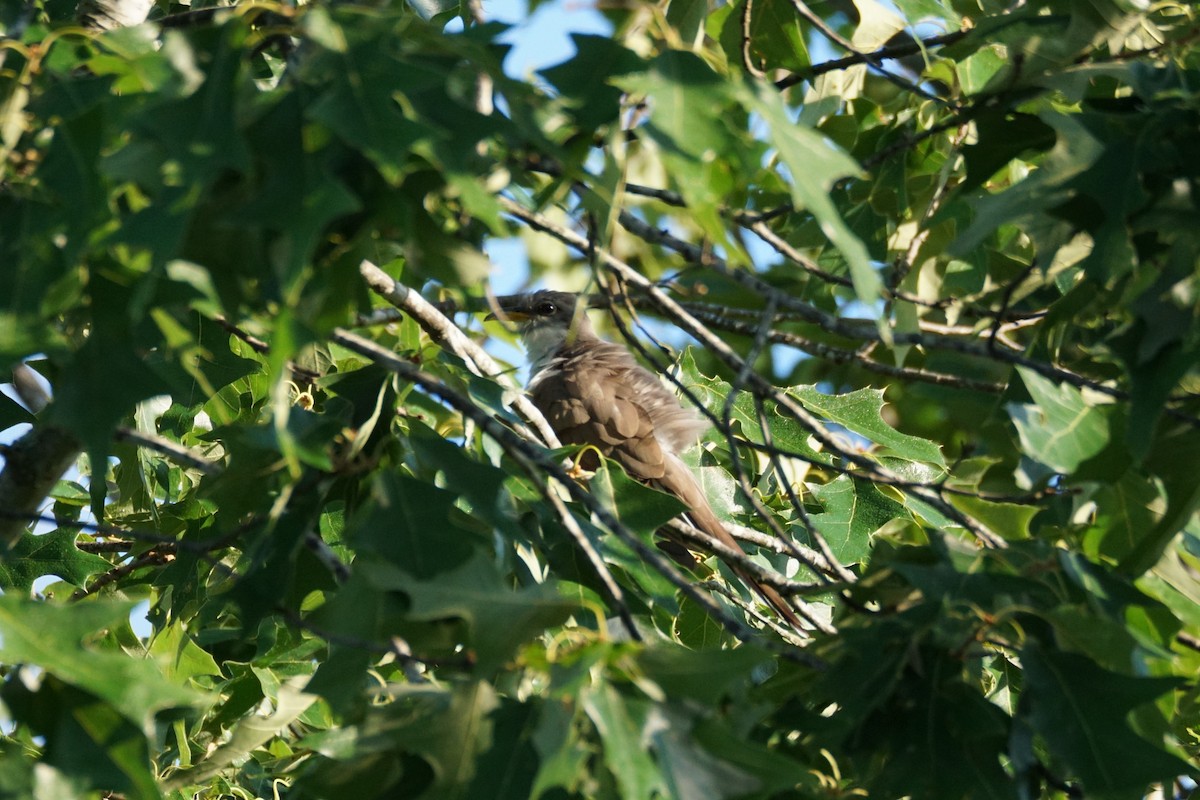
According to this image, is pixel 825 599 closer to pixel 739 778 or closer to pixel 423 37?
pixel 739 778

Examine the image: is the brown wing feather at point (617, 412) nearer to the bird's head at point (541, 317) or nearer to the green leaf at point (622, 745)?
the bird's head at point (541, 317)

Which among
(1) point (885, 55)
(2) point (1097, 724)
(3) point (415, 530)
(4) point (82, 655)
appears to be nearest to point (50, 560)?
(4) point (82, 655)

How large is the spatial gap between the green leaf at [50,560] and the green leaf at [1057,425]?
2.83m

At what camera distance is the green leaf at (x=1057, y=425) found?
220 cm

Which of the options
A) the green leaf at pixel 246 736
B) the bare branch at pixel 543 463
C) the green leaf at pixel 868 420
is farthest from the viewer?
the green leaf at pixel 868 420

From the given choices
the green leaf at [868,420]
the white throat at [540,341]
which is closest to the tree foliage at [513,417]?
the green leaf at [868,420]

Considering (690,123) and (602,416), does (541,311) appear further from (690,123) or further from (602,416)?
(690,123)

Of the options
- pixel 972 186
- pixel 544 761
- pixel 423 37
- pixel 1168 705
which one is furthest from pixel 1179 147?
pixel 544 761

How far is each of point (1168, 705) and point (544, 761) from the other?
4.26ft

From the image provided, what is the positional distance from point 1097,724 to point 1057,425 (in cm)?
55

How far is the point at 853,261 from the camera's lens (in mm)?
1866

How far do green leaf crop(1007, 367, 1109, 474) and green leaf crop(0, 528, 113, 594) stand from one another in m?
2.83

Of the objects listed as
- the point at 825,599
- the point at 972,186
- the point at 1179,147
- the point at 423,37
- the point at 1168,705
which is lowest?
the point at 825,599

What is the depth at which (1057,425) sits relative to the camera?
2.27 meters
